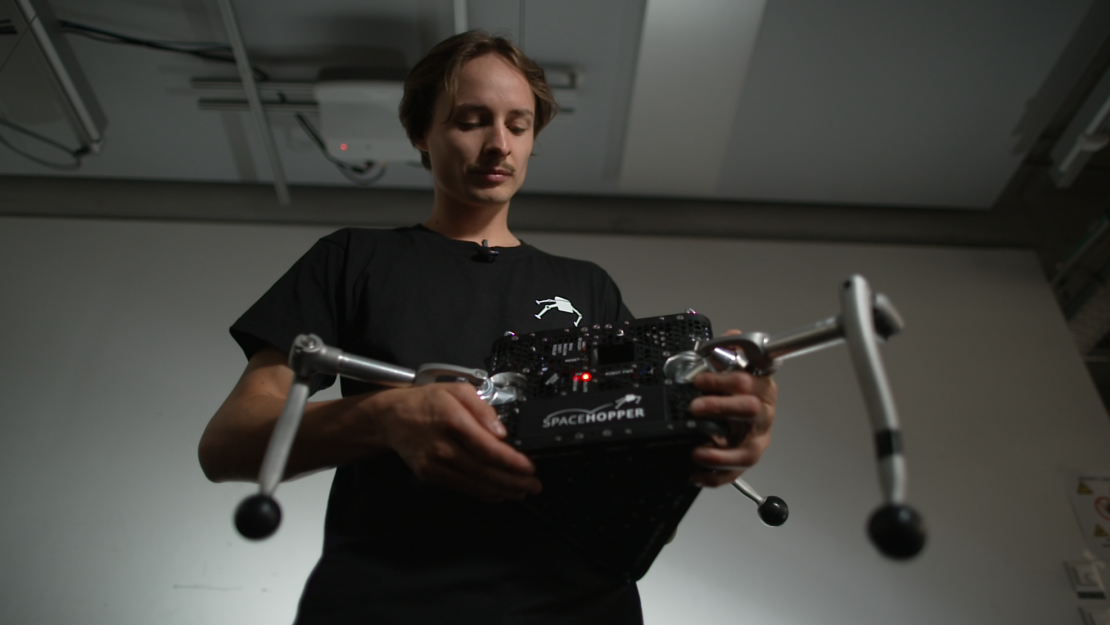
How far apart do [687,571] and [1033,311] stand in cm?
141

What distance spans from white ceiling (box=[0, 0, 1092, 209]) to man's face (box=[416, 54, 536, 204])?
0.82m

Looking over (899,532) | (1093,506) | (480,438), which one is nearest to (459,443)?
(480,438)

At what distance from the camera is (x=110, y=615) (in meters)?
1.49

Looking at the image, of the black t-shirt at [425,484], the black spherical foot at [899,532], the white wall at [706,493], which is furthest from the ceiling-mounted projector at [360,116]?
the black spherical foot at [899,532]

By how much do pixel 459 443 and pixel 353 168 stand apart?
1725 millimetres

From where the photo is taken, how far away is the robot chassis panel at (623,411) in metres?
0.42

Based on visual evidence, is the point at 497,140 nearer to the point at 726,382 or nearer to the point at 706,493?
the point at 726,382

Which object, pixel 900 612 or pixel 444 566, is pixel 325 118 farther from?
pixel 900 612

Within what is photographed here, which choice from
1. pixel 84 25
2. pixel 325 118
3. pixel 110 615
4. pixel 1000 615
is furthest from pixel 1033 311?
pixel 84 25

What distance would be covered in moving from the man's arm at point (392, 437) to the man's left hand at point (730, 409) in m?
0.13

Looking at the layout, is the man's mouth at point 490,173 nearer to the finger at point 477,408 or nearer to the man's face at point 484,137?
the man's face at point 484,137

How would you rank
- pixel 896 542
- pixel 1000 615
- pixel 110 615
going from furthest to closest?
pixel 1000 615, pixel 110 615, pixel 896 542

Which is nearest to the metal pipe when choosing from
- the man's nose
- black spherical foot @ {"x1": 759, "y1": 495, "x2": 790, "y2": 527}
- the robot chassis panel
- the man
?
A: the man

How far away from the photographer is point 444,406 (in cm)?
49
